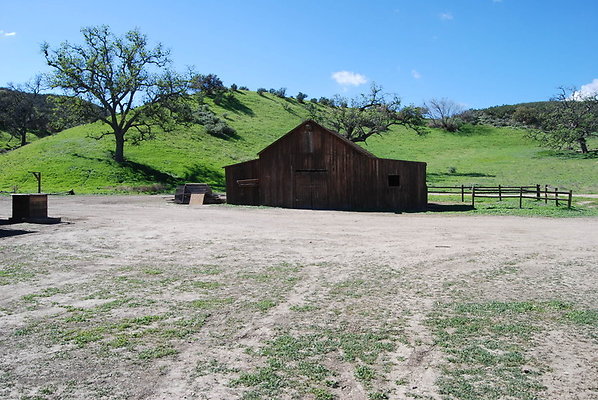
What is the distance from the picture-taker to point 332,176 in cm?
2933

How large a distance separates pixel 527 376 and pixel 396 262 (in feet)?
20.9

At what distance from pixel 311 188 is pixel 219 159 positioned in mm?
26950

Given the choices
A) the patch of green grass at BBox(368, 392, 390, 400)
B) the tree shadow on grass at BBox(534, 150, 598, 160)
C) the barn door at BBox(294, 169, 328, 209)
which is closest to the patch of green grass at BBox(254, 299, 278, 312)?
the patch of green grass at BBox(368, 392, 390, 400)

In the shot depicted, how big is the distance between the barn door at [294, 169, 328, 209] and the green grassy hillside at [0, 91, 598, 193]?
16.7m

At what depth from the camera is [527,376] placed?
507 centimetres

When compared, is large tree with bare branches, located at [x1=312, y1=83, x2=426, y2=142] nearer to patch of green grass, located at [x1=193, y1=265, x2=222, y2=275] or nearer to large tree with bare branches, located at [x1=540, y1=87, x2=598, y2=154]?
large tree with bare branches, located at [x1=540, y1=87, x2=598, y2=154]

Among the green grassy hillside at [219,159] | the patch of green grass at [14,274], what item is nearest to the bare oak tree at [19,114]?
the green grassy hillside at [219,159]

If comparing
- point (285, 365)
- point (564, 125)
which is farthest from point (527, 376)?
point (564, 125)

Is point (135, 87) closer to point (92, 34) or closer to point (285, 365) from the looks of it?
point (92, 34)

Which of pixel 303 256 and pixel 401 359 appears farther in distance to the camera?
pixel 303 256

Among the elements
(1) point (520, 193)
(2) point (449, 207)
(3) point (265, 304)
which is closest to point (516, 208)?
(1) point (520, 193)

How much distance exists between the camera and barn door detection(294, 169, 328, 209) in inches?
1161

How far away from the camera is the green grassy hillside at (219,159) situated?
142ft

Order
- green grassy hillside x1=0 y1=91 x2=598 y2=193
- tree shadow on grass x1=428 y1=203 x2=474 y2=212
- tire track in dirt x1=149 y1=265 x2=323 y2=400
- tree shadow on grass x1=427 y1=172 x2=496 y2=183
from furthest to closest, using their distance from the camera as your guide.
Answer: tree shadow on grass x1=427 y1=172 x2=496 y2=183, green grassy hillside x1=0 y1=91 x2=598 y2=193, tree shadow on grass x1=428 y1=203 x2=474 y2=212, tire track in dirt x1=149 y1=265 x2=323 y2=400
